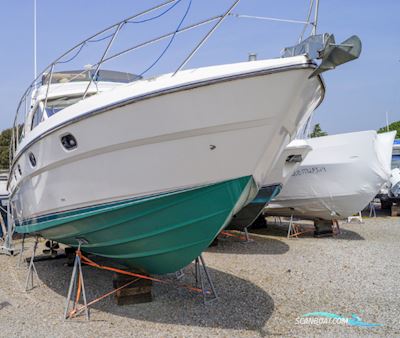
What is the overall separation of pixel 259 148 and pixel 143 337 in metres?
2.21

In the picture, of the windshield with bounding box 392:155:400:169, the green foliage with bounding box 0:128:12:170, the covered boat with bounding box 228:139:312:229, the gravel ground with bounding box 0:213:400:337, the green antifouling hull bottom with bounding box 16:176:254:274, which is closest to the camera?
the green antifouling hull bottom with bounding box 16:176:254:274

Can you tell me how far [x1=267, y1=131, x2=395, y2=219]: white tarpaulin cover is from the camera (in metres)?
8.84

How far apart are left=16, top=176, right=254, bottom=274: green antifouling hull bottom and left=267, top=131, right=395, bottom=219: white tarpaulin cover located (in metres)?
5.12

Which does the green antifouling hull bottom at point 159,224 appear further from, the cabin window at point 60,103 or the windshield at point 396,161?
the windshield at point 396,161

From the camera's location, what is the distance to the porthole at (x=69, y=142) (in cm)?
421

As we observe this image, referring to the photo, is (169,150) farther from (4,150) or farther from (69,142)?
(4,150)

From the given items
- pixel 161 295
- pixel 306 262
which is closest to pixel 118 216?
pixel 161 295

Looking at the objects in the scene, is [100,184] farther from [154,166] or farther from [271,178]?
[271,178]

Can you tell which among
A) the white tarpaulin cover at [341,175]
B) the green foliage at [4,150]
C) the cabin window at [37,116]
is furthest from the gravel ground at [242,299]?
the green foliage at [4,150]

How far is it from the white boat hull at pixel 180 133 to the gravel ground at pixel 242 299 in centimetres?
142

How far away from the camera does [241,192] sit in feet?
12.9

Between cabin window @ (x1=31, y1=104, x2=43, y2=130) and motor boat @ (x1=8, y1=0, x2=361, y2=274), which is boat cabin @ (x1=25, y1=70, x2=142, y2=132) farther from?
motor boat @ (x1=8, y1=0, x2=361, y2=274)

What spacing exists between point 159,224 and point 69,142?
1.30 meters

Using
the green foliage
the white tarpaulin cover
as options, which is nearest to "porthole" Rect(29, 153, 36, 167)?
the white tarpaulin cover
